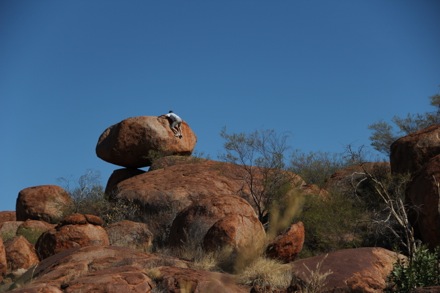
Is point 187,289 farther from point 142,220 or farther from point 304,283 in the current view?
point 142,220

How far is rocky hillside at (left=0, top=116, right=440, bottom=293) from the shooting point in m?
12.6

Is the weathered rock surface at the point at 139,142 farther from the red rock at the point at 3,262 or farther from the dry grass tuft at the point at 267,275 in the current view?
the dry grass tuft at the point at 267,275

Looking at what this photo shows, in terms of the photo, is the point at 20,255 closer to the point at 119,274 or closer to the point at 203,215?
the point at 203,215

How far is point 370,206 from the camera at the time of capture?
21.9 m

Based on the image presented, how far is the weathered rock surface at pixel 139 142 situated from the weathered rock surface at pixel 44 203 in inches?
107

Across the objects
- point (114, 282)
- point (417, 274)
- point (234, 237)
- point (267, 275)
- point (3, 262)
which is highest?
point (234, 237)

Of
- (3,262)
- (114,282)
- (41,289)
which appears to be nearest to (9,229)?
(3,262)

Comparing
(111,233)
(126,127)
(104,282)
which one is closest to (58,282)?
(104,282)

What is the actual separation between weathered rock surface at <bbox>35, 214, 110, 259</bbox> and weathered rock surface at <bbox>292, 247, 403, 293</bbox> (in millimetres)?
6851

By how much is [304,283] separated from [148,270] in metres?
2.76

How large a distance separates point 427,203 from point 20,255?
10.6m

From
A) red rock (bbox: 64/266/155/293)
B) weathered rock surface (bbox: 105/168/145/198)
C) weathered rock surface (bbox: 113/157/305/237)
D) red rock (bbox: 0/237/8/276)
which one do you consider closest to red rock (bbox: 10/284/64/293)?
red rock (bbox: 64/266/155/293)

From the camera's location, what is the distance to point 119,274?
1231 centimetres

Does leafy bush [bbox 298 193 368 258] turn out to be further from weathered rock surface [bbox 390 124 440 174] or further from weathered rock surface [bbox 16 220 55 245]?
weathered rock surface [bbox 16 220 55 245]
